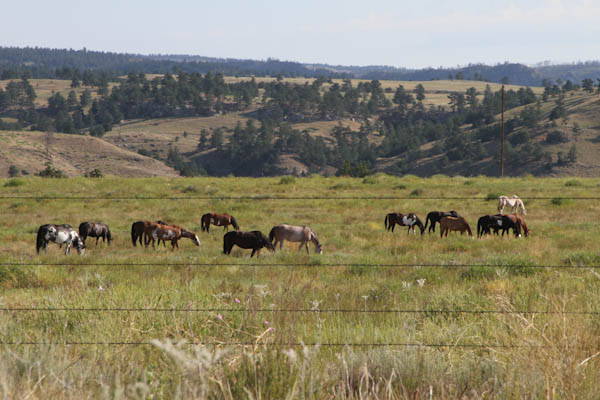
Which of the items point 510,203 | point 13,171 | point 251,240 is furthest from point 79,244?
point 13,171

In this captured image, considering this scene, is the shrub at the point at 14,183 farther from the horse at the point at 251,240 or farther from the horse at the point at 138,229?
the horse at the point at 251,240

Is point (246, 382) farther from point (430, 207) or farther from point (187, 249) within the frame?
point (430, 207)

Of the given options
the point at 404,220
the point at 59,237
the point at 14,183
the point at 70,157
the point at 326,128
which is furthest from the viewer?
the point at 326,128

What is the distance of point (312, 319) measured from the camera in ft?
21.3

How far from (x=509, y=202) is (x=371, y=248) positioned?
27.6 ft

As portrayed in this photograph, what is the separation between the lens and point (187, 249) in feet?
48.7

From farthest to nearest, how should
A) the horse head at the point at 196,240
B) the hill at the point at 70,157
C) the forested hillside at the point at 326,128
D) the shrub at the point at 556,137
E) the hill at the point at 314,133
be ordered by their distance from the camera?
1. the forested hillside at the point at 326,128
2. the hill at the point at 314,133
3. the shrub at the point at 556,137
4. the hill at the point at 70,157
5. the horse head at the point at 196,240

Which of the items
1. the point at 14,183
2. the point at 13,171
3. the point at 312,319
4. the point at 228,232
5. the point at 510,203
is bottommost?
the point at 13,171

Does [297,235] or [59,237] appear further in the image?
[297,235]

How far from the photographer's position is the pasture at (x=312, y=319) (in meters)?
4.14

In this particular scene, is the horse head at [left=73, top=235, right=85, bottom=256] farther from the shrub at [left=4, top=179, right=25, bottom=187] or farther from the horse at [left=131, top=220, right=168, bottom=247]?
the shrub at [left=4, top=179, right=25, bottom=187]

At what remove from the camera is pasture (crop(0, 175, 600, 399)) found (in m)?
4.14

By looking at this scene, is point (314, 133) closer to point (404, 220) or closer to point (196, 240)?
point (404, 220)

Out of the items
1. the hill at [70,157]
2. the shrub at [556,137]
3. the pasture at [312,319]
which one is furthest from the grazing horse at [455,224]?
the shrub at [556,137]
